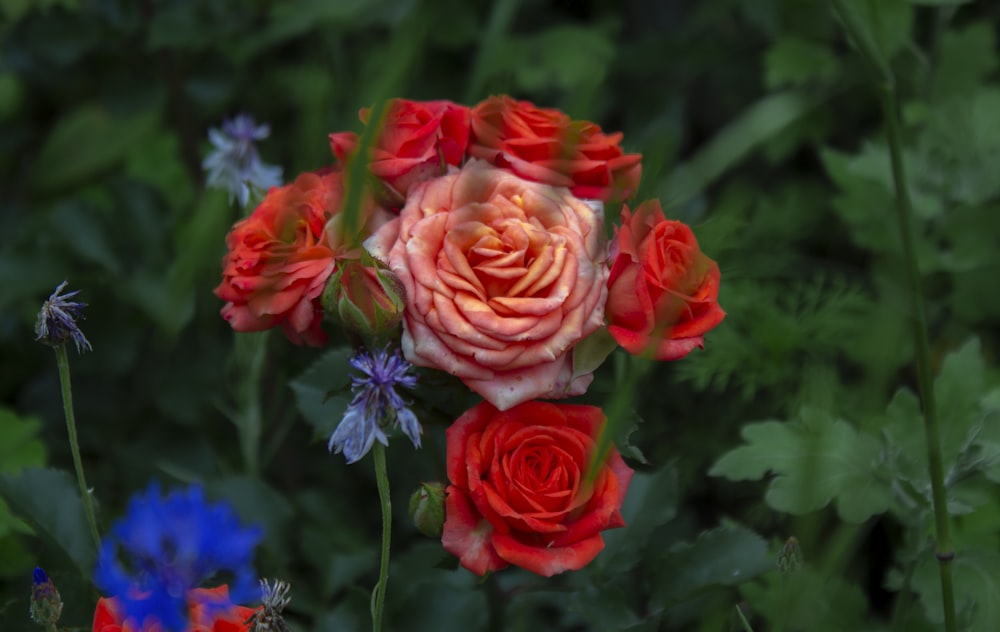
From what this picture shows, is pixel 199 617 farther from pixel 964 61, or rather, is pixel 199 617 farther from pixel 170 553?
pixel 964 61

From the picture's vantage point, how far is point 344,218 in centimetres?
65

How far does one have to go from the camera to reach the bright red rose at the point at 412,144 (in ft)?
2.78

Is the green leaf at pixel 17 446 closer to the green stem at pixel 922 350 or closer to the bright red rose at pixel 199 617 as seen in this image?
the bright red rose at pixel 199 617

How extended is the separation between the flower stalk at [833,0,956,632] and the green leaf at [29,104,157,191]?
126 cm

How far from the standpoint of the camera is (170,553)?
2.20ft

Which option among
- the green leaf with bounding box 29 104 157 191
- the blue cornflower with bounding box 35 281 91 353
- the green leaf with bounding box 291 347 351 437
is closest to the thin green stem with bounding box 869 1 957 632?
the green leaf with bounding box 291 347 351 437

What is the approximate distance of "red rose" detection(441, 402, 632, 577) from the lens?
0.76 meters

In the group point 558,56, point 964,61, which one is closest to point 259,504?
point 558,56

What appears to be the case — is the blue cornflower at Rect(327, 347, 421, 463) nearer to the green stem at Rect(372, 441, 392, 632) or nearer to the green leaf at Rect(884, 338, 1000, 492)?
the green stem at Rect(372, 441, 392, 632)

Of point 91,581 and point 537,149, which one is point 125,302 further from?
point 537,149

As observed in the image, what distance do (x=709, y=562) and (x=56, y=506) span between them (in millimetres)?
580

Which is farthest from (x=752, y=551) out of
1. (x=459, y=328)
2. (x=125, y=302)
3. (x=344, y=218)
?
(x=125, y=302)

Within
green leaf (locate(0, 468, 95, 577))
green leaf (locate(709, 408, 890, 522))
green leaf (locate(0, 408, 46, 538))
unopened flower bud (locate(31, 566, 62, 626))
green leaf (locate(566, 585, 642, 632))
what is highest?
green leaf (locate(709, 408, 890, 522))

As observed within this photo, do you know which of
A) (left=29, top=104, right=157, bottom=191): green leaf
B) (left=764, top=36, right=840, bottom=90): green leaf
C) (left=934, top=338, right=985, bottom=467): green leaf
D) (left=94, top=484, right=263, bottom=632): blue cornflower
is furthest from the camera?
(left=29, top=104, right=157, bottom=191): green leaf
